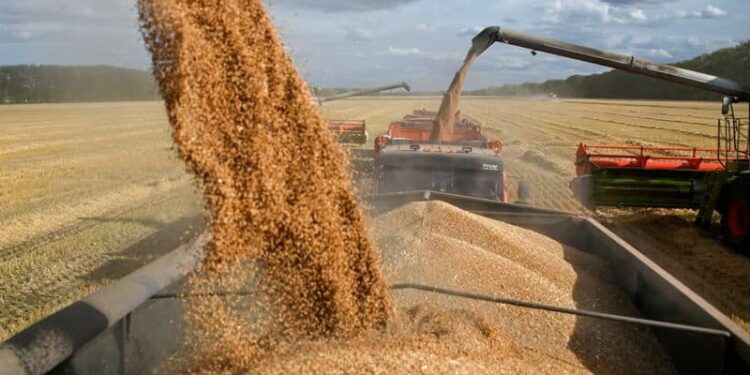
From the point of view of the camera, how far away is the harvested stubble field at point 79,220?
5457 mm

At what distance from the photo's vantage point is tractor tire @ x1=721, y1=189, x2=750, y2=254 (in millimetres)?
7332

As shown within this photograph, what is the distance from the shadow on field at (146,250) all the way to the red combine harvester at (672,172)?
13.4 feet

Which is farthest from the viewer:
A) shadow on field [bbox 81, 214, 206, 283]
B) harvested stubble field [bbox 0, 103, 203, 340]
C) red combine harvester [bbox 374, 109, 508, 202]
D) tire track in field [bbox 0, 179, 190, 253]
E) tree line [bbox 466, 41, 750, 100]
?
tree line [bbox 466, 41, 750, 100]

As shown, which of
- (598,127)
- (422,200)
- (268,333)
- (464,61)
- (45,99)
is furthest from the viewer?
(45,99)

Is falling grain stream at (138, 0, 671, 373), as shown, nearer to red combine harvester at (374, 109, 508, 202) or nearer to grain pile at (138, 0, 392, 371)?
grain pile at (138, 0, 392, 371)

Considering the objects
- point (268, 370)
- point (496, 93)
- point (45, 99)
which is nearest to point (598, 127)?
point (268, 370)

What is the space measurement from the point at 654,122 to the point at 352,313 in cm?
2636

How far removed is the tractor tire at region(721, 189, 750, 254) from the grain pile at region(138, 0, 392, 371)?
18.4 feet

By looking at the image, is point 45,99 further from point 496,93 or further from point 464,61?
point 496,93

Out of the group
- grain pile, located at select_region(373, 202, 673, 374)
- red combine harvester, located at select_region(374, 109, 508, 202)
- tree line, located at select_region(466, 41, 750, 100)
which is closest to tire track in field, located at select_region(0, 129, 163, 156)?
red combine harvester, located at select_region(374, 109, 508, 202)

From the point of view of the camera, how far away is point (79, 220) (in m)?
8.47

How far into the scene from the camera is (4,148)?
715 inches

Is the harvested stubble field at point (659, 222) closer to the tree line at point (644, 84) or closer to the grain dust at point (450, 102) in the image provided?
the grain dust at point (450, 102)

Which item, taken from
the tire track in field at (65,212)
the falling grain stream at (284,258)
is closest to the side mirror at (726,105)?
the falling grain stream at (284,258)
